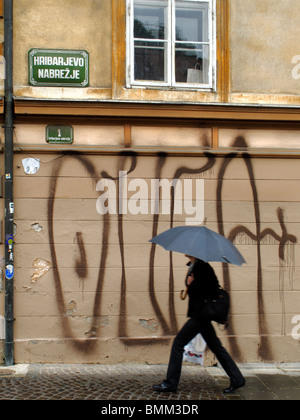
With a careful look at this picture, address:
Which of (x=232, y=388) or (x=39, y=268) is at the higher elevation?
(x=39, y=268)

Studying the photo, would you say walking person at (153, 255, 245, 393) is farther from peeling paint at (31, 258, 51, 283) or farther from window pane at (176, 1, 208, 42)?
window pane at (176, 1, 208, 42)

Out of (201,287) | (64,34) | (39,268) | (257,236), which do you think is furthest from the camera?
(257,236)

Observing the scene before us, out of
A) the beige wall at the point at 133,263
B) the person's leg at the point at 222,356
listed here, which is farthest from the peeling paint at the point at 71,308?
the person's leg at the point at 222,356

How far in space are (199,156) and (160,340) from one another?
2467 mm

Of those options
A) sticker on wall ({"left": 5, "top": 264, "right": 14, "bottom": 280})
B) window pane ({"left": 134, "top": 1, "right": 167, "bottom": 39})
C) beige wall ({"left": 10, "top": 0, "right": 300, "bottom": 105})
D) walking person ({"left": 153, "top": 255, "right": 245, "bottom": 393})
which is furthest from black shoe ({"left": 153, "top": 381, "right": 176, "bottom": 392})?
window pane ({"left": 134, "top": 1, "right": 167, "bottom": 39})

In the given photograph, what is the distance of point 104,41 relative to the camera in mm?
6320

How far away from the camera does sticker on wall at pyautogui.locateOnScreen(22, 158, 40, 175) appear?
20.2 feet

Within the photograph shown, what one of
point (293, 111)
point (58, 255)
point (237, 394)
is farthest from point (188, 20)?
point (237, 394)

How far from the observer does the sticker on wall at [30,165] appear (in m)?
6.17

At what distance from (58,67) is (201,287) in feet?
11.2

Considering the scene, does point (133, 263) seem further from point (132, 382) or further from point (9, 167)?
point (9, 167)

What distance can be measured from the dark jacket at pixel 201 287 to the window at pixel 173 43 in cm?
Result: 271

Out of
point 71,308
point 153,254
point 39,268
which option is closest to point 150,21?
point 153,254

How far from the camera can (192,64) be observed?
6586mm
